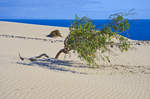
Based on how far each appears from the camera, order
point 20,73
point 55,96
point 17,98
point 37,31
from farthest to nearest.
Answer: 1. point 37,31
2. point 20,73
3. point 55,96
4. point 17,98

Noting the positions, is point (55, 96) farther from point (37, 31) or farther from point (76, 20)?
point (37, 31)

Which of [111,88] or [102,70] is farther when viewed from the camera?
[102,70]

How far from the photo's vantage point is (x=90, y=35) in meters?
13.2

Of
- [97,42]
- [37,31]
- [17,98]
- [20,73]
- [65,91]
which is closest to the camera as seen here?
[17,98]

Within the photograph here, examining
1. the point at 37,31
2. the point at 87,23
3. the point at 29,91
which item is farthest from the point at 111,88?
the point at 37,31

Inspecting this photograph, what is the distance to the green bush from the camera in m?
12.8

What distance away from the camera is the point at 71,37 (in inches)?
→ 516

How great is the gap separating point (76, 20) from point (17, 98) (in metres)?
7.84

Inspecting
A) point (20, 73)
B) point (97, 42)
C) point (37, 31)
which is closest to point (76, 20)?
point (97, 42)

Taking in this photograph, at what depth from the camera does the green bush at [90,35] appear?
1284 centimetres

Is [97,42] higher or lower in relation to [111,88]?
higher

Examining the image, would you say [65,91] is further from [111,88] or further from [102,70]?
[102,70]

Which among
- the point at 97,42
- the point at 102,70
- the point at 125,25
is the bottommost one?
the point at 102,70

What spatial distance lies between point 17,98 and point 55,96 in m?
1.16
